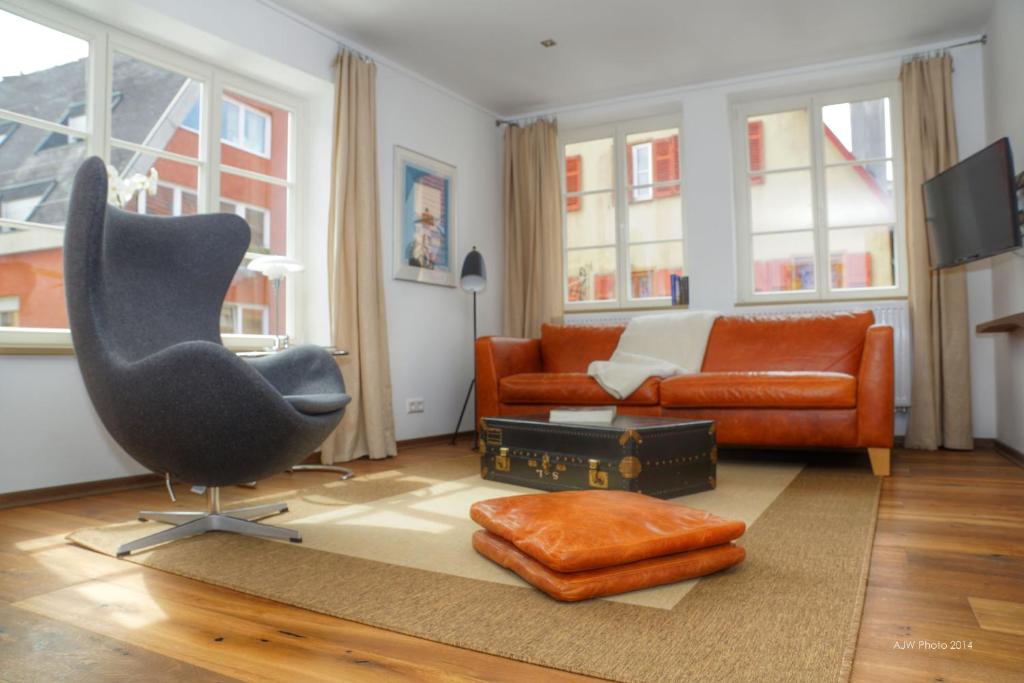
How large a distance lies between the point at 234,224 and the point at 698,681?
2111 mm

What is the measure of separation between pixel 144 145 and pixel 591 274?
3.31 meters

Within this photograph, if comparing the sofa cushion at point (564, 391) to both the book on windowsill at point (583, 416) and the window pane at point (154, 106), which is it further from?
the window pane at point (154, 106)

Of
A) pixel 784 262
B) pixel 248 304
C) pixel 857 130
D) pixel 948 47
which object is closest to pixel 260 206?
pixel 248 304

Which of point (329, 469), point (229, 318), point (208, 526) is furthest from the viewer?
point (229, 318)

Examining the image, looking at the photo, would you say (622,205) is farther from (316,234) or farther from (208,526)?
(208,526)

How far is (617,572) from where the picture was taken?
146 centimetres

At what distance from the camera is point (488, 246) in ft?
18.0

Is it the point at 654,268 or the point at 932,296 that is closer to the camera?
the point at 932,296

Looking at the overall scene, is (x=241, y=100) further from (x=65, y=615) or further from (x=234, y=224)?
(x=65, y=615)

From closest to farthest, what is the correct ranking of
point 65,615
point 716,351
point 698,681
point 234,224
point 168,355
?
point 698,681, point 65,615, point 168,355, point 234,224, point 716,351

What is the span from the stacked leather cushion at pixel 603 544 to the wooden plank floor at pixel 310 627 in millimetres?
305

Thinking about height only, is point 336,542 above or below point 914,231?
below

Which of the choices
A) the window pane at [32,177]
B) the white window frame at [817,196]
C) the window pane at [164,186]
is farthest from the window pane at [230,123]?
the white window frame at [817,196]

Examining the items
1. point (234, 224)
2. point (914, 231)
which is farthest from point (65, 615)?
point (914, 231)
